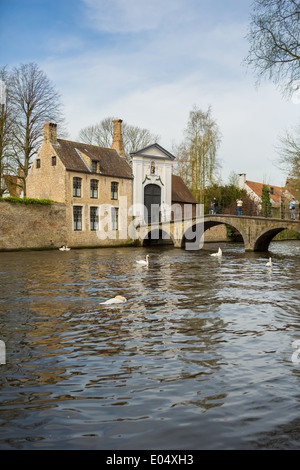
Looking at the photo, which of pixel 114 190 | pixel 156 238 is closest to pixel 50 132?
pixel 114 190

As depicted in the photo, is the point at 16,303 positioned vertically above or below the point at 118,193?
below

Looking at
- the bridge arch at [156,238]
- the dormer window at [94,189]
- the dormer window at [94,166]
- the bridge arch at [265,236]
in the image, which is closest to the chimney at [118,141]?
the dormer window at [94,166]

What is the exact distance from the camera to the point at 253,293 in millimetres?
10156

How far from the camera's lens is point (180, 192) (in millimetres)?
37406

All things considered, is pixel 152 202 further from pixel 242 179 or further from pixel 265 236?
pixel 242 179

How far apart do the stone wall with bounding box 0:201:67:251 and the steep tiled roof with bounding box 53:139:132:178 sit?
3195 millimetres

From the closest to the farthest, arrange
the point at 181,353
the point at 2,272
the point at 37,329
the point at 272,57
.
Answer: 1. the point at 181,353
2. the point at 37,329
3. the point at 272,57
4. the point at 2,272

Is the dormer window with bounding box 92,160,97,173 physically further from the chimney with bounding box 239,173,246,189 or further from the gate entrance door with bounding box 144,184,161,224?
the chimney with bounding box 239,173,246,189

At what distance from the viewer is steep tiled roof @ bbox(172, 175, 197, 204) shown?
36.5 metres

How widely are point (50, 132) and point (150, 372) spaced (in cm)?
2603

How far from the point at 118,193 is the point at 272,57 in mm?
21225
